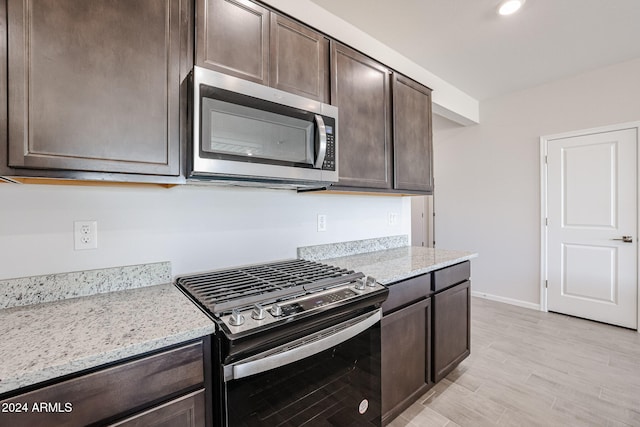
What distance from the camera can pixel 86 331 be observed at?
862 millimetres

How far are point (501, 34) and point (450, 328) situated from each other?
2.34 metres

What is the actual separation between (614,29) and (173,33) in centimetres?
324

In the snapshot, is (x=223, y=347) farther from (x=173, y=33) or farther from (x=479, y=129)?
(x=479, y=129)

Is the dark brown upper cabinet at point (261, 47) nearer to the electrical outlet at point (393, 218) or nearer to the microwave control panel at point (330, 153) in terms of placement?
the microwave control panel at point (330, 153)

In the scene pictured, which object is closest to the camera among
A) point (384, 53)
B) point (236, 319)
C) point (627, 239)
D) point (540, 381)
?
point (236, 319)

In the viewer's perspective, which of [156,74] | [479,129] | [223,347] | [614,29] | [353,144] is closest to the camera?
[223,347]

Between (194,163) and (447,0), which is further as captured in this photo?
Answer: (447,0)

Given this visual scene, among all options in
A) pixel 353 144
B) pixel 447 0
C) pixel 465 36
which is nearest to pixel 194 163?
pixel 353 144

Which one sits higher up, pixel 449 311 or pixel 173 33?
pixel 173 33

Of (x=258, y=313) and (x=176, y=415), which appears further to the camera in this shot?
(x=258, y=313)

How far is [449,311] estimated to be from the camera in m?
1.99

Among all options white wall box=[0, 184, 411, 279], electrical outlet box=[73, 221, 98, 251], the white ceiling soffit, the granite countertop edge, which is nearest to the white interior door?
the white ceiling soffit

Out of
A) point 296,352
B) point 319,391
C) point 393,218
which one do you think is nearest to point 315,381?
point 319,391

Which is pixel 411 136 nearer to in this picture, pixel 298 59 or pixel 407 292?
pixel 298 59
